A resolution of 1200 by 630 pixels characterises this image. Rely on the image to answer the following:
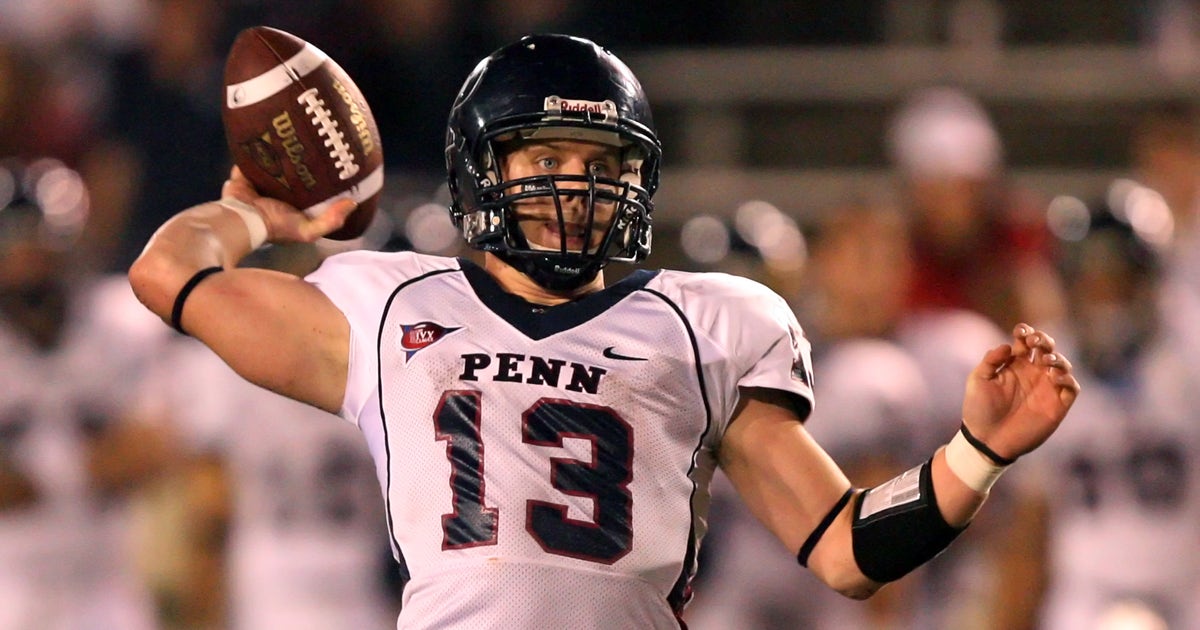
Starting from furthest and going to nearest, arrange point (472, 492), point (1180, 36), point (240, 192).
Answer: point (1180, 36) < point (240, 192) < point (472, 492)

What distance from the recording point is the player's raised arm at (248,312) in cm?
317

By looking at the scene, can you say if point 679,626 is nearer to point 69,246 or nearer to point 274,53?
point 274,53

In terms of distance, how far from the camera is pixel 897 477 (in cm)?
308

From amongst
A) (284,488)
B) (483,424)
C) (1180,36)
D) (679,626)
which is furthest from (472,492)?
(1180,36)

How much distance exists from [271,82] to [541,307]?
2.64 ft

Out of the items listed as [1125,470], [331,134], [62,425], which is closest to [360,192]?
[331,134]

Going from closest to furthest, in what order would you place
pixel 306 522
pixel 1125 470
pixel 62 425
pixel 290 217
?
pixel 290 217
pixel 306 522
pixel 1125 470
pixel 62 425

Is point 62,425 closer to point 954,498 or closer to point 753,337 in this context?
point 753,337

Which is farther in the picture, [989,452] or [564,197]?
[564,197]

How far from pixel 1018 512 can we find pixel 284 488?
8.75ft

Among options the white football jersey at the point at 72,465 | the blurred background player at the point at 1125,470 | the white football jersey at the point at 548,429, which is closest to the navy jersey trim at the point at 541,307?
the white football jersey at the point at 548,429

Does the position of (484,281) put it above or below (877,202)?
above

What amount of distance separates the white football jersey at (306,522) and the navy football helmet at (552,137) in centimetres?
350

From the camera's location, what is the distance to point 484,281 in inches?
127
